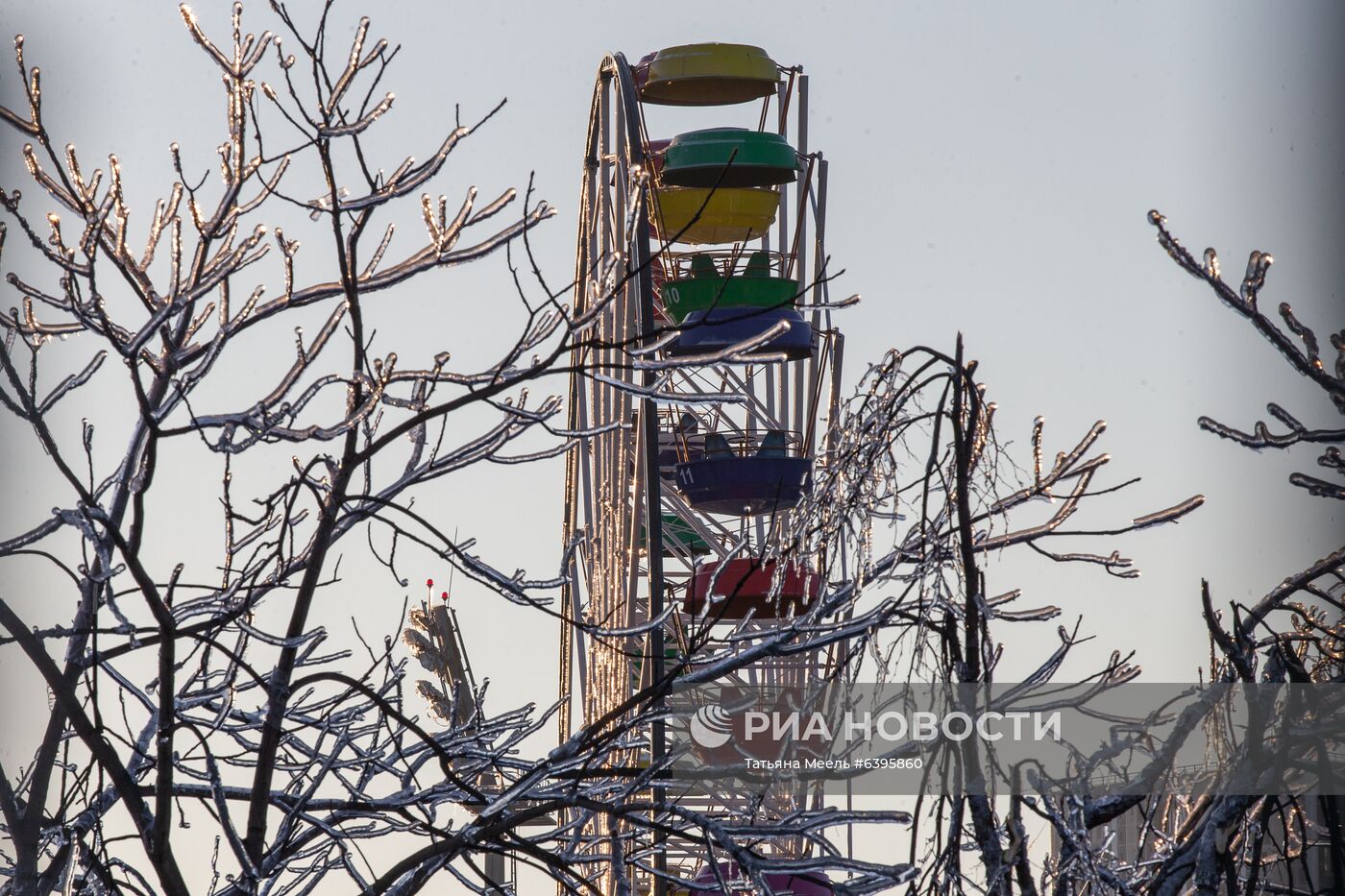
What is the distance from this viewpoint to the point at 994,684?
4.86 m

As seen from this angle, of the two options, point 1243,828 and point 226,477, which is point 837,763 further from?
point 226,477

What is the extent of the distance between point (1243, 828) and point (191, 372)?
3164 millimetres

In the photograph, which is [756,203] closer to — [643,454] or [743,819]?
[643,454]

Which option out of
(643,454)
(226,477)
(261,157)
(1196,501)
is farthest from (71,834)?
(643,454)

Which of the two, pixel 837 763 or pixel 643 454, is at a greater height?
pixel 643 454

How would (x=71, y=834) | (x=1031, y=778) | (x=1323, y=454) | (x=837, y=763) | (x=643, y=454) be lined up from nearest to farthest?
(x=1323, y=454)
(x=1031, y=778)
(x=71, y=834)
(x=837, y=763)
(x=643, y=454)

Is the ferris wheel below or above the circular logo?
above

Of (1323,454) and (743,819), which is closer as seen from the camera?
(1323,454)

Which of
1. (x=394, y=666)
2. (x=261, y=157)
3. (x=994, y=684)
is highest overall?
(x=261, y=157)

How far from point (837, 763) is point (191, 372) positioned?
2237mm

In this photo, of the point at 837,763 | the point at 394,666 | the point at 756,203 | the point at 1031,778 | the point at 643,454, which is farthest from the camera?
the point at 756,203

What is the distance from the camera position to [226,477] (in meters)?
4.94

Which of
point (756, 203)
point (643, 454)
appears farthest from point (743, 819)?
point (756, 203)

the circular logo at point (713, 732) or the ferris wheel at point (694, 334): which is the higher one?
the ferris wheel at point (694, 334)
